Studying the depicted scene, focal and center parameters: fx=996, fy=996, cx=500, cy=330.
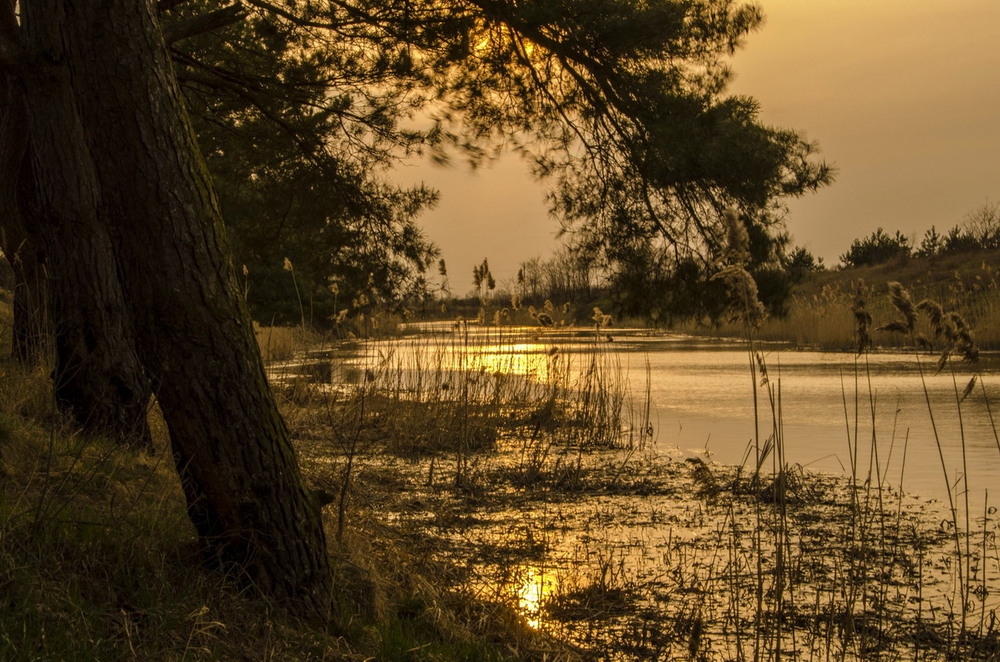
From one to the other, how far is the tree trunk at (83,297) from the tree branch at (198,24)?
2.13m

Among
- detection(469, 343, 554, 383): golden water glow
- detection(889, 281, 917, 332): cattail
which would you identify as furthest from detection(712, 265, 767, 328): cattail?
detection(469, 343, 554, 383): golden water glow

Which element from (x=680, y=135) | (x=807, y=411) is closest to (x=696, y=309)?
(x=680, y=135)

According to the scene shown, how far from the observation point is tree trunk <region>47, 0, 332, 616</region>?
3.00 metres

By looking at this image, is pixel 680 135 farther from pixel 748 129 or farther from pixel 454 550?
pixel 454 550

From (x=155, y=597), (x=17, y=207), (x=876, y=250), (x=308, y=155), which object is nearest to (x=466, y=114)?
(x=308, y=155)

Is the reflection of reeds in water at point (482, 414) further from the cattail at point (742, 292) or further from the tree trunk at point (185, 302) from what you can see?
the tree trunk at point (185, 302)

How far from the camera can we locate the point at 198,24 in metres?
6.80

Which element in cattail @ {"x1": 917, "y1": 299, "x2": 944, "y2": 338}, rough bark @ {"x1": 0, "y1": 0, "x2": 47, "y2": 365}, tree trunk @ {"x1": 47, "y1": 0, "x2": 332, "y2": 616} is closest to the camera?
tree trunk @ {"x1": 47, "y1": 0, "x2": 332, "y2": 616}

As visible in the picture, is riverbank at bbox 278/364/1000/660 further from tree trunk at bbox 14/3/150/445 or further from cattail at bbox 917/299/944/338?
tree trunk at bbox 14/3/150/445

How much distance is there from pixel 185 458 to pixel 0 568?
593 mm

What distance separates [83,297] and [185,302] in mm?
2137

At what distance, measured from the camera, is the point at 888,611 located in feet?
11.9

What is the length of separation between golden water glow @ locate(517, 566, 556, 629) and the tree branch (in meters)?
4.30

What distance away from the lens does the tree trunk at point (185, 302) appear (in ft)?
9.85
